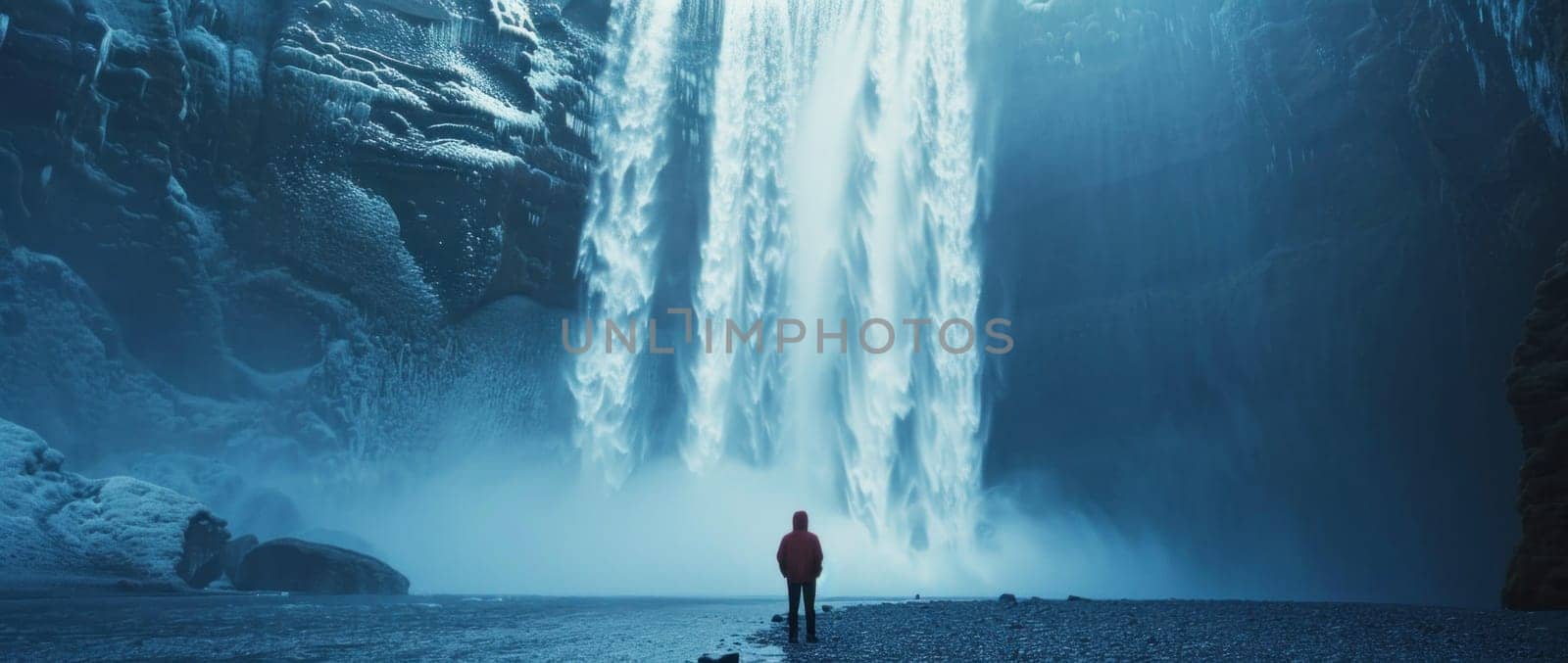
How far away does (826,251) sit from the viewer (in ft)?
90.0

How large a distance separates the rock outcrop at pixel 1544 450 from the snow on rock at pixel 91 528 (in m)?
21.6

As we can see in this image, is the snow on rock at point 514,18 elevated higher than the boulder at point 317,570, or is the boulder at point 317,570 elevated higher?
the snow on rock at point 514,18

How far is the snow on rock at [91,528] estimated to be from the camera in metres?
16.5

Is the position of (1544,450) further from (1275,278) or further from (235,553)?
(235,553)

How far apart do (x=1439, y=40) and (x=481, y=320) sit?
23946 mm

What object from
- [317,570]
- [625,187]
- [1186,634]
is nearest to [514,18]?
[625,187]

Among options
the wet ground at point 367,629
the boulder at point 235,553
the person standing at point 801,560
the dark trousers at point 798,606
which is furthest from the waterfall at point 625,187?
the person standing at point 801,560

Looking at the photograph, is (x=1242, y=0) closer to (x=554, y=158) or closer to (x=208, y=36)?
(x=554, y=158)

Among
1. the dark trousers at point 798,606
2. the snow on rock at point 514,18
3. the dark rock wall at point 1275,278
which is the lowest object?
the dark trousers at point 798,606

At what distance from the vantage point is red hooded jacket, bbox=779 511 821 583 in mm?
8336

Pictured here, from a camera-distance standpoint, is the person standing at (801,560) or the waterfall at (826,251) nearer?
the person standing at (801,560)

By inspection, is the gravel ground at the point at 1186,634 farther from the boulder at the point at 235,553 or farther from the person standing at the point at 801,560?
the boulder at the point at 235,553

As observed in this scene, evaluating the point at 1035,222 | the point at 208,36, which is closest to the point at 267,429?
the point at 208,36

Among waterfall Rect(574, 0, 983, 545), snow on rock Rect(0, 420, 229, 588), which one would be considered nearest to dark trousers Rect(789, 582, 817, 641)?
snow on rock Rect(0, 420, 229, 588)
